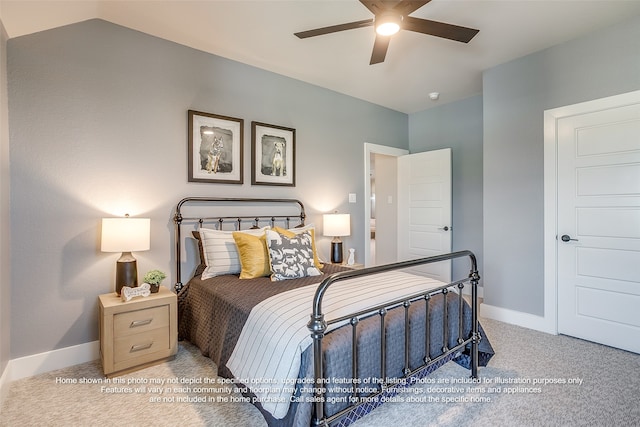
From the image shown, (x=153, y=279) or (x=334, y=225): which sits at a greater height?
(x=334, y=225)

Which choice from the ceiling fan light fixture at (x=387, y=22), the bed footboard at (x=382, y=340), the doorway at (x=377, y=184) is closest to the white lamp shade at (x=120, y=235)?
the bed footboard at (x=382, y=340)

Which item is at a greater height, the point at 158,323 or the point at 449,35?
the point at 449,35

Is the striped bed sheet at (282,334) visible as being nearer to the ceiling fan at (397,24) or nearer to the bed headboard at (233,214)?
the bed headboard at (233,214)

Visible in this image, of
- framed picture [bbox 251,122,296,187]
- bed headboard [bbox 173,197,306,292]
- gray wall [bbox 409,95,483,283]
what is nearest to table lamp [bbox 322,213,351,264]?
bed headboard [bbox 173,197,306,292]

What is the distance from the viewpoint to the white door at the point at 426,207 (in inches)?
166

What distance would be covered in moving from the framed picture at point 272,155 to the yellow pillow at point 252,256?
875 mm

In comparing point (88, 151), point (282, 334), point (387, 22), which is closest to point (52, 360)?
point (88, 151)

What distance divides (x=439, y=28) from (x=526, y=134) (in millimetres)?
1735

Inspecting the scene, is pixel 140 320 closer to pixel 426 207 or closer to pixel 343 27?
pixel 343 27

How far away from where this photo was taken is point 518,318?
123 inches

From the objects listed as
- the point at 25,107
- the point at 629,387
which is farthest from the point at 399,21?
the point at 629,387

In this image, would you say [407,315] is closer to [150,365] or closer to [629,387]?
[629,387]

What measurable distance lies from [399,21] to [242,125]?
5.92ft

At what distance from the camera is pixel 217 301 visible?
2.15 meters
